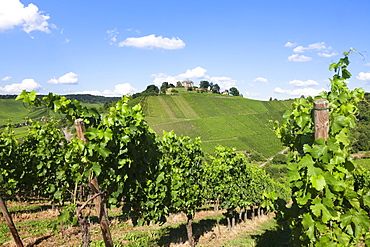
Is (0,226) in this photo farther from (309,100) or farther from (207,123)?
(207,123)

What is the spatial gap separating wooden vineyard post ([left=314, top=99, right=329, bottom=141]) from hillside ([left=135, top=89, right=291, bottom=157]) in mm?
60491

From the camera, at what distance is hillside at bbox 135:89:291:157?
72.2 meters

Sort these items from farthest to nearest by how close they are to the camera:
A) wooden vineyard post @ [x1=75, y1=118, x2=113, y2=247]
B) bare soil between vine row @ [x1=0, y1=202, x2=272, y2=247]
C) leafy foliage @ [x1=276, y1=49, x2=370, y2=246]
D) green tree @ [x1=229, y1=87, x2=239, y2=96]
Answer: green tree @ [x1=229, y1=87, x2=239, y2=96] < bare soil between vine row @ [x1=0, y1=202, x2=272, y2=247] < wooden vineyard post @ [x1=75, y1=118, x2=113, y2=247] < leafy foliage @ [x1=276, y1=49, x2=370, y2=246]

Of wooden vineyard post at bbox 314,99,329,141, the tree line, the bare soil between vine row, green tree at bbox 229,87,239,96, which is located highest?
green tree at bbox 229,87,239,96

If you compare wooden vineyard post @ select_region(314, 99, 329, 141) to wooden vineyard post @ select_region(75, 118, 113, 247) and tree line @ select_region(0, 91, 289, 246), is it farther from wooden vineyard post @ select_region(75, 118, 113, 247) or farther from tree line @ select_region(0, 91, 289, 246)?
wooden vineyard post @ select_region(75, 118, 113, 247)

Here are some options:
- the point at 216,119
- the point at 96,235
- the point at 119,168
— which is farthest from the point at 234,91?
the point at 119,168

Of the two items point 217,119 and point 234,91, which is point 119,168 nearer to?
point 217,119

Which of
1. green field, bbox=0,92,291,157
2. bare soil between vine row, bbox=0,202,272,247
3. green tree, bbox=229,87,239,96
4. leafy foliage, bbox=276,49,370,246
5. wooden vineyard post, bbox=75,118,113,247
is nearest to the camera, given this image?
leafy foliage, bbox=276,49,370,246

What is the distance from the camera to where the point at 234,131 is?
256 feet

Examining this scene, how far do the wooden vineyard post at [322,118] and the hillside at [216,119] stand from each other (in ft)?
198

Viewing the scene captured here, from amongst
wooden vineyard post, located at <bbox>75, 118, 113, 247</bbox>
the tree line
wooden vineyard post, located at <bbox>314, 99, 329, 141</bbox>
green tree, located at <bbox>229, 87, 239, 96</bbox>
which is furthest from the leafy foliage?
green tree, located at <bbox>229, 87, 239, 96</bbox>

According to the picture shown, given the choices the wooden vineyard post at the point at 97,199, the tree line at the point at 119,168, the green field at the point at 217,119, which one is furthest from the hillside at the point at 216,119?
the wooden vineyard post at the point at 97,199

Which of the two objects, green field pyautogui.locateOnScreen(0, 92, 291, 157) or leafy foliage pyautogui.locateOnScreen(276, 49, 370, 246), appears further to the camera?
green field pyautogui.locateOnScreen(0, 92, 291, 157)

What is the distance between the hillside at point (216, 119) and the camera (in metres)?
72.2
